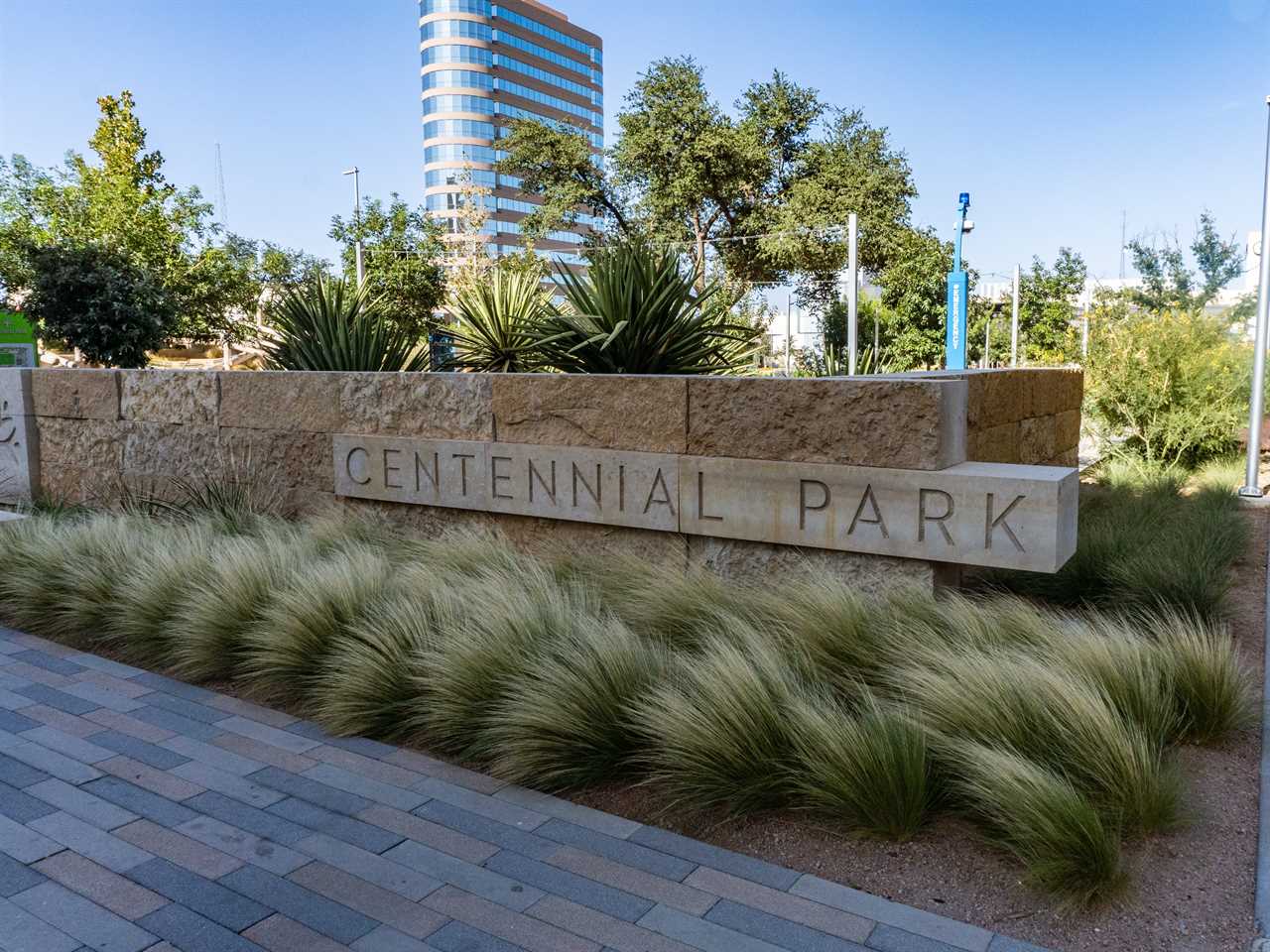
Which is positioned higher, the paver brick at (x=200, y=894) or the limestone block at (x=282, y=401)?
the limestone block at (x=282, y=401)

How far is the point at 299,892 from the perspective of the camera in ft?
9.86

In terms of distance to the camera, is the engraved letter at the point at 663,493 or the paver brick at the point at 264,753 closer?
the paver brick at the point at 264,753

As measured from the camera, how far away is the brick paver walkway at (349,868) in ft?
9.09

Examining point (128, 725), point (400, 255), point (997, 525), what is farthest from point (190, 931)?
point (400, 255)

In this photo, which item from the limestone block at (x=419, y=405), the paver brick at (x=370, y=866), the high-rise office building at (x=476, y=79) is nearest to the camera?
the paver brick at (x=370, y=866)

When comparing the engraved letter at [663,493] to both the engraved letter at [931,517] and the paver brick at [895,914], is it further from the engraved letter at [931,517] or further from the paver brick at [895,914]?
the paver brick at [895,914]

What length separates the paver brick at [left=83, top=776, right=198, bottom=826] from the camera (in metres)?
3.50

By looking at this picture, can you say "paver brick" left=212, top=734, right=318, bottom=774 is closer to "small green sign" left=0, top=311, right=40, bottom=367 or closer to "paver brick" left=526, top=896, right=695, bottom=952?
"paver brick" left=526, top=896, right=695, bottom=952

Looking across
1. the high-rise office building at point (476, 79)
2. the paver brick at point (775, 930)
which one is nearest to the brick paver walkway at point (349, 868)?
the paver brick at point (775, 930)

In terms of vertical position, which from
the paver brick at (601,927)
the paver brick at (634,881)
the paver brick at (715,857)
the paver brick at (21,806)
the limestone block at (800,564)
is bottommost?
the paver brick at (715,857)

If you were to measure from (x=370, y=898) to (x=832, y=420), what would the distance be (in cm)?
331

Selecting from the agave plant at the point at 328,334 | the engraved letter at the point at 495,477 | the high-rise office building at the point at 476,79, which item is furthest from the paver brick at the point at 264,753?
the high-rise office building at the point at 476,79

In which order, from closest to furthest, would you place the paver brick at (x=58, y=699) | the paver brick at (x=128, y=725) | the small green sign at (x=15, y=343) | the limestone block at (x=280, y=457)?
the paver brick at (x=128, y=725) → the paver brick at (x=58, y=699) → the limestone block at (x=280, y=457) → the small green sign at (x=15, y=343)

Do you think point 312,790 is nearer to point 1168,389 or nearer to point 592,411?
point 592,411
